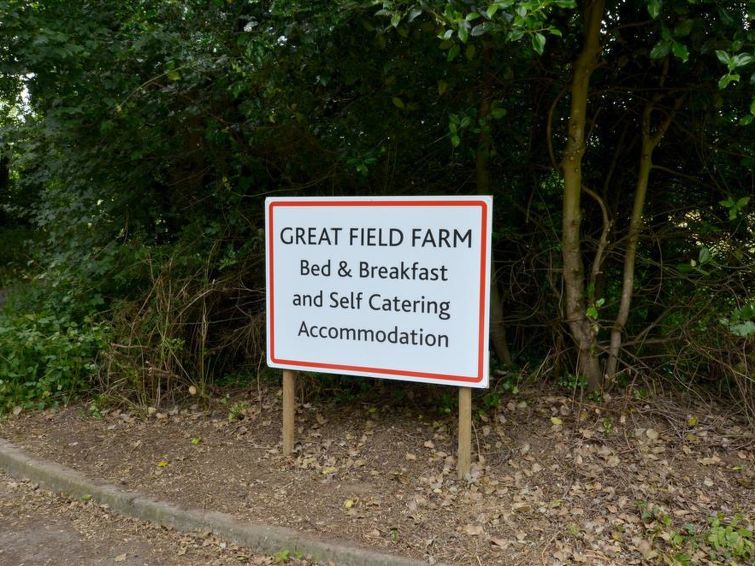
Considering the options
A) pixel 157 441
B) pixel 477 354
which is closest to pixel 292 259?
pixel 477 354

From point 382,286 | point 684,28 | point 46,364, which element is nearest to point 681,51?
point 684,28

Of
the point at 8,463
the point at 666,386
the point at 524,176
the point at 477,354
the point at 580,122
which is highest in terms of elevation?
the point at 580,122

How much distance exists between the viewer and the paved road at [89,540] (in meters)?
3.35

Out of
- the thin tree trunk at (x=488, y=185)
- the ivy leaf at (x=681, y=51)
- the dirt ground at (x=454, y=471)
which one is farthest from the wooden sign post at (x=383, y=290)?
the ivy leaf at (x=681, y=51)

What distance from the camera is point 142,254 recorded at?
5730 mm

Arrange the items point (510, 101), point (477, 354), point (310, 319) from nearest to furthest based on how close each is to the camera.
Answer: point (477, 354), point (310, 319), point (510, 101)

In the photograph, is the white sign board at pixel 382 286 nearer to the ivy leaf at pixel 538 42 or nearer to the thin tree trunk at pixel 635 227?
the ivy leaf at pixel 538 42

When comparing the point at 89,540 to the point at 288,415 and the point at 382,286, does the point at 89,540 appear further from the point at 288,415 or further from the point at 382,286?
the point at 382,286

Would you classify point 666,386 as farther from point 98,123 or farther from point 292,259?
point 98,123

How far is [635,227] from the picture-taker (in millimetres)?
4574

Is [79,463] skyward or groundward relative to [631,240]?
groundward

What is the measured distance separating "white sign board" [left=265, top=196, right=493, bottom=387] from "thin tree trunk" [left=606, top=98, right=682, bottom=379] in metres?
1.42

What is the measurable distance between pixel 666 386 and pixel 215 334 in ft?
11.6

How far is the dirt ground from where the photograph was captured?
3.28 meters
